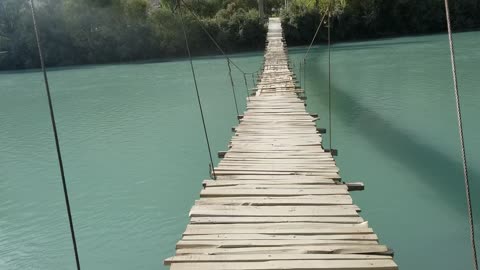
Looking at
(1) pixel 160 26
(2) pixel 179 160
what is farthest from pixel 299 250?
(1) pixel 160 26

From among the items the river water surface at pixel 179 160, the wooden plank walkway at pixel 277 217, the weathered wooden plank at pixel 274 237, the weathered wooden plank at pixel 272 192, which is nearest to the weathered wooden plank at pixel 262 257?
the wooden plank walkway at pixel 277 217

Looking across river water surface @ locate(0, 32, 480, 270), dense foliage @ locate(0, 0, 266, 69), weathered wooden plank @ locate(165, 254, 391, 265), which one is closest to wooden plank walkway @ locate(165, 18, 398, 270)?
weathered wooden plank @ locate(165, 254, 391, 265)

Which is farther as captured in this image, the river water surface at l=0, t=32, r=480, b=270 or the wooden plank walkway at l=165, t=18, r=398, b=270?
the river water surface at l=0, t=32, r=480, b=270

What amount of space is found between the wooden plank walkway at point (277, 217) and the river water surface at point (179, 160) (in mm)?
1346

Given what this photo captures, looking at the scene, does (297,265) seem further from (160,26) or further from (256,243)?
(160,26)

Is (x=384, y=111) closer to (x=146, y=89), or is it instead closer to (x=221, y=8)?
(x=146, y=89)

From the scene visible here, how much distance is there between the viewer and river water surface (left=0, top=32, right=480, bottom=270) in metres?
4.64

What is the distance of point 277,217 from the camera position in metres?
2.69

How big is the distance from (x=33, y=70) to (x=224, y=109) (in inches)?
610

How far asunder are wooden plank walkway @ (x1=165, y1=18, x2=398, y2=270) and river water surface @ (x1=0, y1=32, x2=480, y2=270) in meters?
1.35

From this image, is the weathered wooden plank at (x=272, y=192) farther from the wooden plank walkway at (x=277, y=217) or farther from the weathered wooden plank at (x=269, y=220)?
the weathered wooden plank at (x=269, y=220)

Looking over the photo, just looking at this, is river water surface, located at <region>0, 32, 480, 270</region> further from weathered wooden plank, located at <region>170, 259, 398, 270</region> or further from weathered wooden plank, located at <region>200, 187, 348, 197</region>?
weathered wooden plank, located at <region>170, 259, 398, 270</region>

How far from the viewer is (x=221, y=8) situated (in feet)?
81.8

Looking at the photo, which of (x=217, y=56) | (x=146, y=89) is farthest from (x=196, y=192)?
(x=217, y=56)
